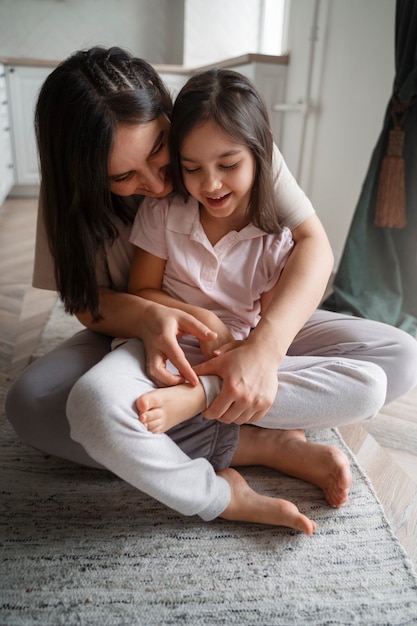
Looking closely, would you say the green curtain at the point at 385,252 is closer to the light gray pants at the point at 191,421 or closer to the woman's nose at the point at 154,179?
the light gray pants at the point at 191,421

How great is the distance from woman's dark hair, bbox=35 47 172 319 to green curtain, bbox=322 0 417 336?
89 centimetres

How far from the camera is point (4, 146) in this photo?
3.02 meters

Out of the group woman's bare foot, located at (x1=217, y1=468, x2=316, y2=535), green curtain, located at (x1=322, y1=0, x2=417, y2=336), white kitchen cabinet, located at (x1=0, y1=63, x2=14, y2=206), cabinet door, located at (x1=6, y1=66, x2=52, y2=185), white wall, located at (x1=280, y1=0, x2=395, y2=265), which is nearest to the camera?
woman's bare foot, located at (x1=217, y1=468, x2=316, y2=535)

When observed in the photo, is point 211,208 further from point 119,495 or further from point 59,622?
point 59,622

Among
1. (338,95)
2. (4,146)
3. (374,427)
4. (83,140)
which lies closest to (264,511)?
(374,427)

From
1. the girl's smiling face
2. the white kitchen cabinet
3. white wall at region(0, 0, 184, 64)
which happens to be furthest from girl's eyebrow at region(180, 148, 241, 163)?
white wall at region(0, 0, 184, 64)

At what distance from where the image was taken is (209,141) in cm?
82

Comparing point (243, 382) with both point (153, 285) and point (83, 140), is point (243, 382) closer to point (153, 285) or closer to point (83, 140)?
point (153, 285)

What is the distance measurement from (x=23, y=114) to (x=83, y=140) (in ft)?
9.35

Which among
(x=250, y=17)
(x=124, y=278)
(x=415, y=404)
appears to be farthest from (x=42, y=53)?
(x=415, y=404)

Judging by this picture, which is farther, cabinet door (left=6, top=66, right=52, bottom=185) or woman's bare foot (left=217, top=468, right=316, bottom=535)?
cabinet door (left=6, top=66, right=52, bottom=185)

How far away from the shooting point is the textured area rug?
0.67m

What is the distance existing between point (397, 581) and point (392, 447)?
1.11ft

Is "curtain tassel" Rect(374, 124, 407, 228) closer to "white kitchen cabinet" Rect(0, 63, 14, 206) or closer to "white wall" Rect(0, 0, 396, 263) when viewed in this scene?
"white wall" Rect(0, 0, 396, 263)
